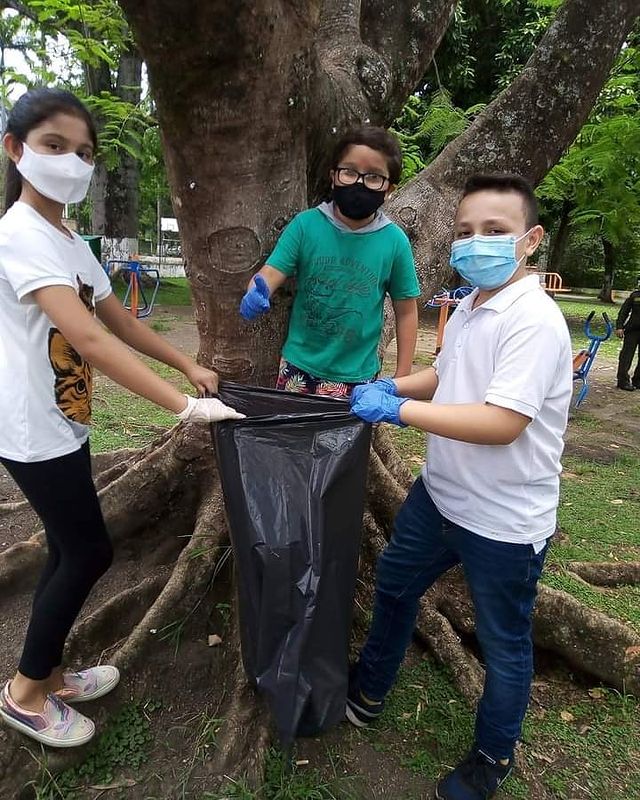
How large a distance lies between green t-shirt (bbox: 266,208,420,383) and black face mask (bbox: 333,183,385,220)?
2.9 inches

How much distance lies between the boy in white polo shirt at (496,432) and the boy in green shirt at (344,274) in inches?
16.3

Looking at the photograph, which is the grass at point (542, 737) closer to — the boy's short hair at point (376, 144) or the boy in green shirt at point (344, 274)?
the boy in green shirt at point (344, 274)

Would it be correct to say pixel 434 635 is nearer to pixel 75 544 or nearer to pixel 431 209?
pixel 75 544

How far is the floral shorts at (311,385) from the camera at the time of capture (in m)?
2.38

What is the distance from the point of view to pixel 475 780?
2000 mm

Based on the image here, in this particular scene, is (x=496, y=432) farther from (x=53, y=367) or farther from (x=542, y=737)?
(x=542, y=737)

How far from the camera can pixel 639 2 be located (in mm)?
2941

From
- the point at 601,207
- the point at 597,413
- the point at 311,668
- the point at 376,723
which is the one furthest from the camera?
the point at 601,207

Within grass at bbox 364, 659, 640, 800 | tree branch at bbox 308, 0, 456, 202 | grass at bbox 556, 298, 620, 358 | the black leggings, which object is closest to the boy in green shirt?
tree branch at bbox 308, 0, 456, 202

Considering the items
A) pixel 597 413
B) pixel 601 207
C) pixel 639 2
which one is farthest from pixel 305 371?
pixel 601 207

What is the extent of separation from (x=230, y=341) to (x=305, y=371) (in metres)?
0.34

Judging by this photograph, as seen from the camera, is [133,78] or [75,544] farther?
[133,78]

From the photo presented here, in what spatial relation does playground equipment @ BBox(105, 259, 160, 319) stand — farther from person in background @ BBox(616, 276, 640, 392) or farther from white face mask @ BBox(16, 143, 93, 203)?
person in background @ BBox(616, 276, 640, 392)

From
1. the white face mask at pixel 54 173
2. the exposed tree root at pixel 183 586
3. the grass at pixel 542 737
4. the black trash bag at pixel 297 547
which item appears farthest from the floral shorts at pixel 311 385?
the grass at pixel 542 737
